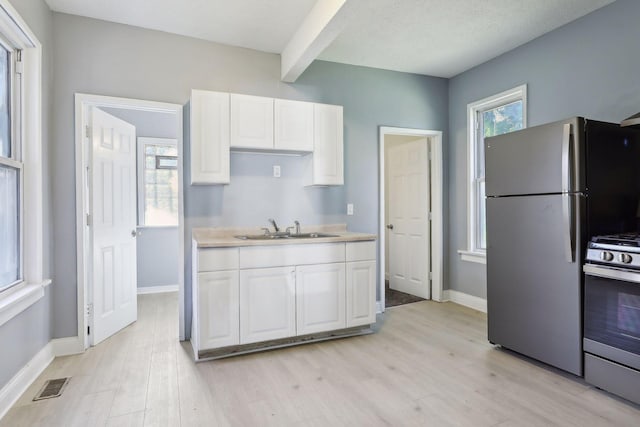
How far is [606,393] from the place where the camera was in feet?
7.36

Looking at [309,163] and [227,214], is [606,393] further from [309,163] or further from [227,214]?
[227,214]

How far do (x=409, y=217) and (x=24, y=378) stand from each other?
13.5 feet

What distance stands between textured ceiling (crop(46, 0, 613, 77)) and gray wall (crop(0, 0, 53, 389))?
29 cm

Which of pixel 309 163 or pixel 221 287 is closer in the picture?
pixel 221 287

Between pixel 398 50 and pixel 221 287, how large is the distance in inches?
111

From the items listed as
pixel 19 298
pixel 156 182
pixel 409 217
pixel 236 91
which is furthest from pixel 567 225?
pixel 156 182

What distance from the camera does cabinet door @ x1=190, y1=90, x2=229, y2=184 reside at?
3031 millimetres

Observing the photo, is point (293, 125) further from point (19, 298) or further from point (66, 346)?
point (66, 346)

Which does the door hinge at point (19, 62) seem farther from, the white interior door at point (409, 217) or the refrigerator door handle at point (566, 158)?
the white interior door at point (409, 217)

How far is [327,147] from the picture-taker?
3.51 meters

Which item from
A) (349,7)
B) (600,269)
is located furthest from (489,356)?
(349,7)

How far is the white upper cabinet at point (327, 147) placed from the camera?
11.4ft

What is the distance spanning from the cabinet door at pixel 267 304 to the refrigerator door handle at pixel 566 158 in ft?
6.66

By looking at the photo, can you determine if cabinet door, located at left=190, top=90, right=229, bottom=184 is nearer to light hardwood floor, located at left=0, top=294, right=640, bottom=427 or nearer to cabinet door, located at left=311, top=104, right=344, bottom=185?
cabinet door, located at left=311, top=104, right=344, bottom=185
